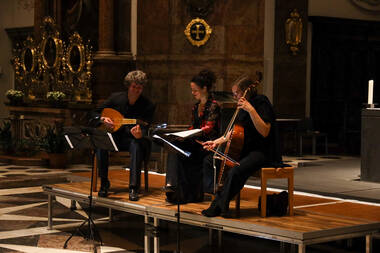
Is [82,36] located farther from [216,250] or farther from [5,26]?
[216,250]

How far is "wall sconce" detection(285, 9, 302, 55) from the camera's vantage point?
44.2 feet

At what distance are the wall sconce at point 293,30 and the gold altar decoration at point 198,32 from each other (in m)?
2.51

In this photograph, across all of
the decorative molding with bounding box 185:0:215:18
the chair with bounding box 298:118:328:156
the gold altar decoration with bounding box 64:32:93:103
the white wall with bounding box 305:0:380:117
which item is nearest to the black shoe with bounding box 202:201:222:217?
the decorative molding with bounding box 185:0:215:18

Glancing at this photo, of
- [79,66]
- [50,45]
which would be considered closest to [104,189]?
[79,66]

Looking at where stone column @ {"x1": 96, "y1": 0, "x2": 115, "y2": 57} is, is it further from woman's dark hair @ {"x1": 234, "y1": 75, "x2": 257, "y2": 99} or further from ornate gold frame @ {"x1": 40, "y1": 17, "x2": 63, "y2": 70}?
woman's dark hair @ {"x1": 234, "y1": 75, "x2": 257, "y2": 99}

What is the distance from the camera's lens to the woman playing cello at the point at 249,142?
557 cm

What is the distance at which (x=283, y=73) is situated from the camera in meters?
13.5

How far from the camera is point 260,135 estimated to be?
572 cm

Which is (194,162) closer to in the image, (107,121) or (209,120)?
(209,120)

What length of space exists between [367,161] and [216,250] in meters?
3.40

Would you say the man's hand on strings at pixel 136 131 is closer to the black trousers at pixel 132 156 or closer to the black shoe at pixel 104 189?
the black trousers at pixel 132 156

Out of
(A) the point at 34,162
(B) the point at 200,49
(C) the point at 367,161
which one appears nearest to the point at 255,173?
(C) the point at 367,161

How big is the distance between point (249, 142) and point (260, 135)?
0.11m

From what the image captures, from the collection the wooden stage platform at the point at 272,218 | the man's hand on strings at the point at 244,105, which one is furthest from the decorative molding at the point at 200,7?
the man's hand on strings at the point at 244,105
